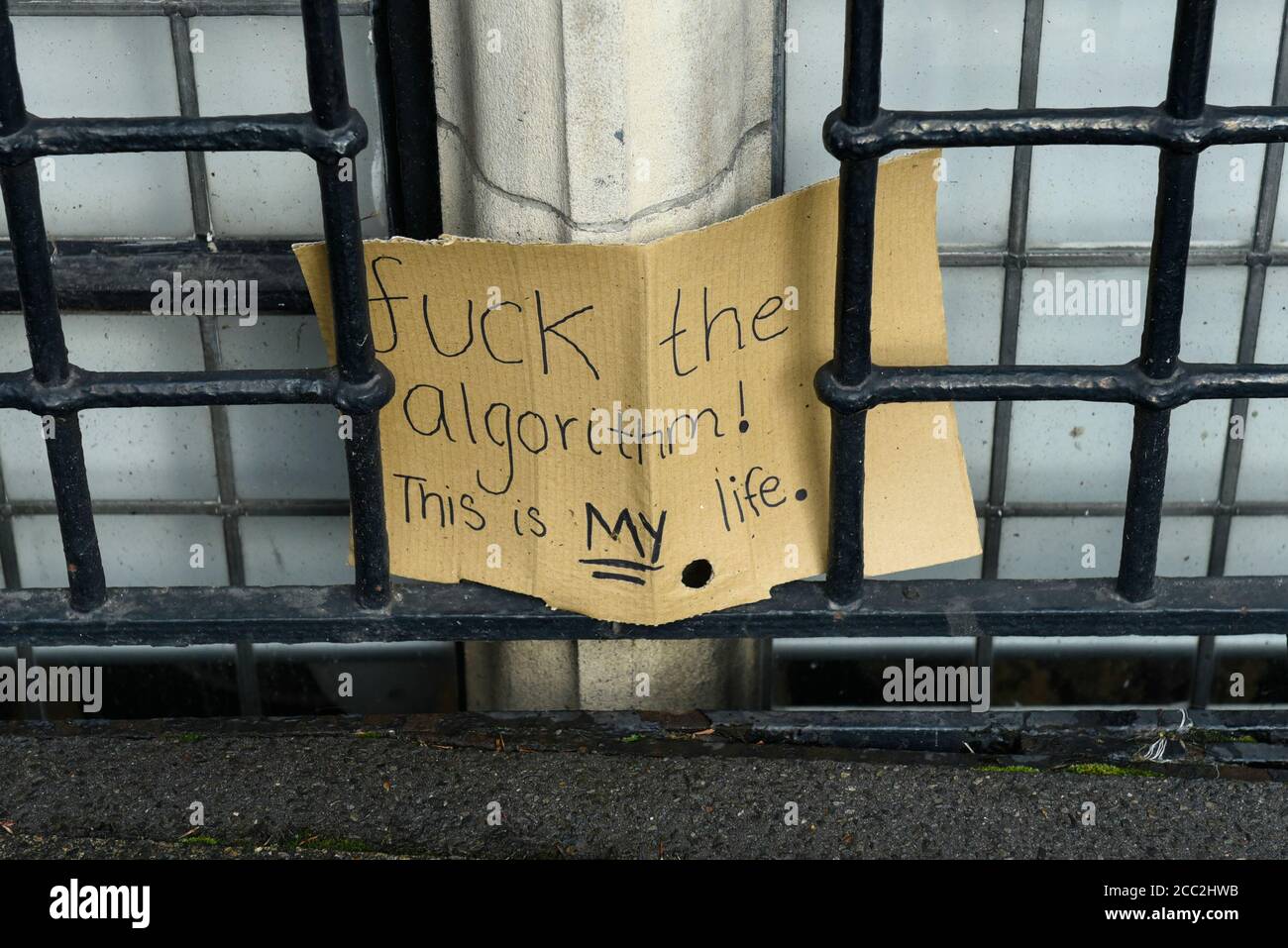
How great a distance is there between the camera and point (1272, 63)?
2266 millimetres

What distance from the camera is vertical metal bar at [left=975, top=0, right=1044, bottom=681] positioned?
226cm

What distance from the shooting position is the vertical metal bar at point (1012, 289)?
88.9 inches

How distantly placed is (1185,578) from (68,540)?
5.25 feet

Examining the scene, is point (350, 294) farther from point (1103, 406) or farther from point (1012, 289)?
point (1103, 406)

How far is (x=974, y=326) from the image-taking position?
8.01 ft

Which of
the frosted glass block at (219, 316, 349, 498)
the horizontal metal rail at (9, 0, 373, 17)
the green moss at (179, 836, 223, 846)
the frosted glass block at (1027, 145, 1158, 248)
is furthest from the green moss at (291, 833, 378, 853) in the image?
the frosted glass block at (1027, 145, 1158, 248)

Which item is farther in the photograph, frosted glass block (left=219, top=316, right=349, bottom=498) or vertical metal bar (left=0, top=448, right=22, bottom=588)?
vertical metal bar (left=0, top=448, right=22, bottom=588)

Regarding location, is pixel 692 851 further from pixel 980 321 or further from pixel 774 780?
pixel 980 321

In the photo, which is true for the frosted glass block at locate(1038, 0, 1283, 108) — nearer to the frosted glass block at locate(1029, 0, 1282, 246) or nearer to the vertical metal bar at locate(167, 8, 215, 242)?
the frosted glass block at locate(1029, 0, 1282, 246)

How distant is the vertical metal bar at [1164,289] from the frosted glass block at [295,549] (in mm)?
1368

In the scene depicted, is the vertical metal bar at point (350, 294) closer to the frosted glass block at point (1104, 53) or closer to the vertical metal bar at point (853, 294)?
the vertical metal bar at point (853, 294)

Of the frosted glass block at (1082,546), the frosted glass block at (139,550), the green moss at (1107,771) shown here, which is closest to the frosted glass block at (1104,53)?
the frosted glass block at (1082,546)

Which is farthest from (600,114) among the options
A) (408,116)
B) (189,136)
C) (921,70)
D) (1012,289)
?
(1012,289)

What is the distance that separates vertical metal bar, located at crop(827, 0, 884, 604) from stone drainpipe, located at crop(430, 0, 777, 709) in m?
0.27
